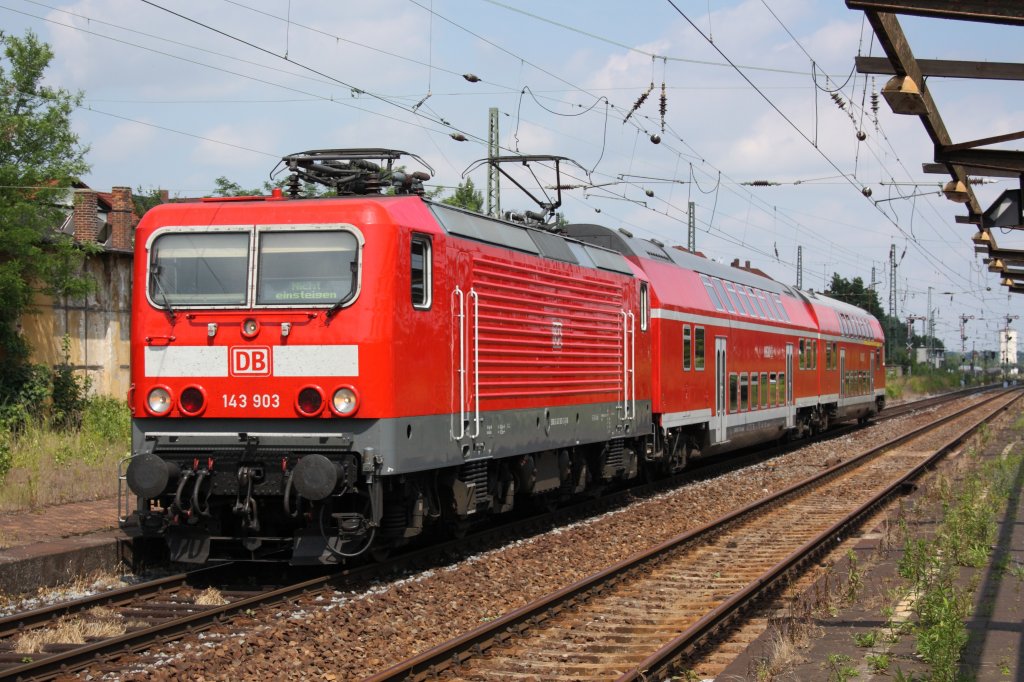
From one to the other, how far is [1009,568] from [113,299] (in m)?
22.4

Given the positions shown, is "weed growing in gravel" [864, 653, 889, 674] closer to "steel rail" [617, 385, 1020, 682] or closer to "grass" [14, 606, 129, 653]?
"steel rail" [617, 385, 1020, 682]

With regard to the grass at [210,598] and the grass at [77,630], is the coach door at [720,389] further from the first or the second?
the grass at [77,630]

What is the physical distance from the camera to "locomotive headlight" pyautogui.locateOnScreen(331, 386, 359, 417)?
982 cm

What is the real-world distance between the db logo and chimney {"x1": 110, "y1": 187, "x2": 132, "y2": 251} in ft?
69.8

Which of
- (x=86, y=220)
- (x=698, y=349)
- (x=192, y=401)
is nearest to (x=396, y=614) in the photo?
(x=192, y=401)

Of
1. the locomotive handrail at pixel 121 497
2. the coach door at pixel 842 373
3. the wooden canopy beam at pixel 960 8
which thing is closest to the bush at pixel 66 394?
the locomotive handrail at pixel 121 497

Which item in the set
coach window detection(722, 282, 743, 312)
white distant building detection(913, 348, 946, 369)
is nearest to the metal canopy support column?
coach window detection(722, 282, 743, 312)

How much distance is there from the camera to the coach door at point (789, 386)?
25594 millimetres

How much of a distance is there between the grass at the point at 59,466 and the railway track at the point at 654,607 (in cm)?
699

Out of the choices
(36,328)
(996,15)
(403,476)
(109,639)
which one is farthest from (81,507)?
(36,328)

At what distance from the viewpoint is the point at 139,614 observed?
9.12 metres

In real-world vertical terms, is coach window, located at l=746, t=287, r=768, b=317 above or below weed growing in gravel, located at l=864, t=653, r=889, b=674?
above

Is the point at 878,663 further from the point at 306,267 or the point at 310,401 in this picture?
the point at 306,267

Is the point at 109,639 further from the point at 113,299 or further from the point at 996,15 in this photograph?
the point at 113,299
